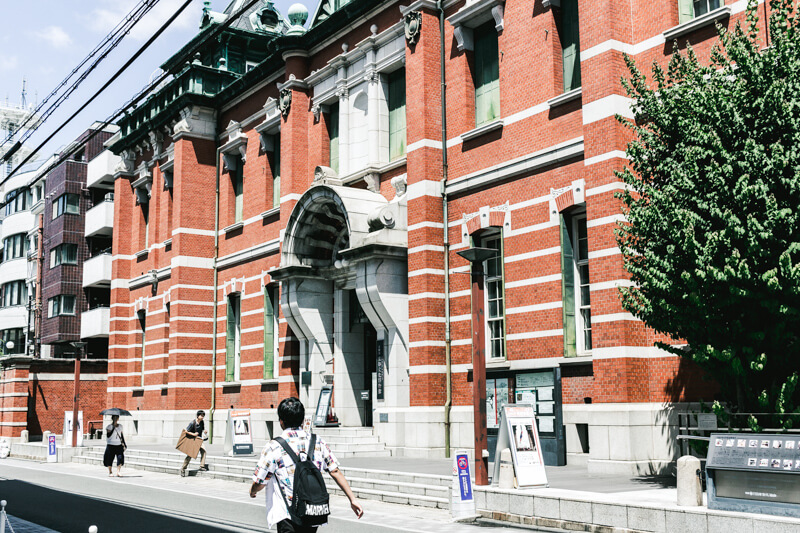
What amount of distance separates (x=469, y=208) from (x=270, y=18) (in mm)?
19465

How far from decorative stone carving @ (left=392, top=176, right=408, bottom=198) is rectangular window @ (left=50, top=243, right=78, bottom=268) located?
30105 mm

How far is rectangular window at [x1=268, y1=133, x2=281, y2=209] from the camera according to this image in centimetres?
3081

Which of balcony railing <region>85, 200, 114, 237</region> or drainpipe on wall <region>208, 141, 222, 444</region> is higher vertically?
balcony railing <region>85, 200, 114, 237</region>

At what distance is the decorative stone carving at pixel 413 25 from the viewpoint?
75.0ft

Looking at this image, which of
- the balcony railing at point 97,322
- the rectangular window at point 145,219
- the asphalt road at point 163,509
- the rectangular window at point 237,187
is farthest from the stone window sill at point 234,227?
the balcony railing at point 97,322

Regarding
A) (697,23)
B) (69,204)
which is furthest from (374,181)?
(69,204)

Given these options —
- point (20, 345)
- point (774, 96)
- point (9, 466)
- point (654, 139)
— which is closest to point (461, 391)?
point (654, 139)

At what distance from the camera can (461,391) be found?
21375 mm

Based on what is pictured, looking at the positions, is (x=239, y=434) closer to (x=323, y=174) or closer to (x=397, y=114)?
(x=323, y=174)

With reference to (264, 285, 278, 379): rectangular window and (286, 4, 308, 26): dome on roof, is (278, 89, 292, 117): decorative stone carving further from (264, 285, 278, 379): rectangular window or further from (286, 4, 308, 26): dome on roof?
(264, 285, 278, 379): rectangular window

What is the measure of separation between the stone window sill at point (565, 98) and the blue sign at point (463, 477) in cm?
928

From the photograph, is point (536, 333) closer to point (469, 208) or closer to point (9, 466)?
point (469, 208)

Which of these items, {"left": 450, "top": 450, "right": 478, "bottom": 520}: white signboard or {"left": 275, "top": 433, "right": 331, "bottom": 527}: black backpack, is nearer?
{"left": 275, "top": 433, "right": 331, "bottom": 527}: black backpack

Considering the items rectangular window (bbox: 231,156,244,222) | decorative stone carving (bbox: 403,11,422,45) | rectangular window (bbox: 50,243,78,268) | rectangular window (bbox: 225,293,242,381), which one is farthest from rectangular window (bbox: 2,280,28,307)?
decorative stone carving (bbox: 403,11,422,45)
